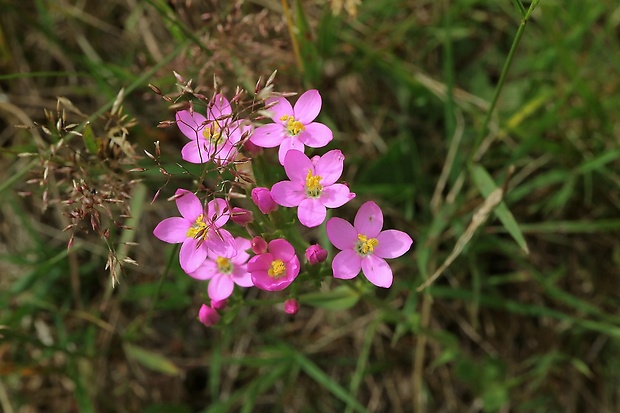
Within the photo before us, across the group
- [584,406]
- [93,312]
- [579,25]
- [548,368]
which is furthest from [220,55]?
[584,406]

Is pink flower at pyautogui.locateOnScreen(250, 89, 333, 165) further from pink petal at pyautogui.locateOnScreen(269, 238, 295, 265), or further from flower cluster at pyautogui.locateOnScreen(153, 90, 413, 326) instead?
pink petal at pyautogui.locateOnScreen(269, 238, 295, 265)

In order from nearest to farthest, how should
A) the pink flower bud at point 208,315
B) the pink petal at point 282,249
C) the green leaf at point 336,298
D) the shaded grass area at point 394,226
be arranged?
the pink petal at point 282,249, the pink flower bud at point 208,315, the green leaf at point 336,298, the shaded grass area at point 394,226

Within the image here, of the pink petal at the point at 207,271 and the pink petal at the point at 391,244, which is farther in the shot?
the pink petal at the point at 207,271

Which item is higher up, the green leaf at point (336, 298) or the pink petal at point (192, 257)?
the pink petal at point (192, 257)

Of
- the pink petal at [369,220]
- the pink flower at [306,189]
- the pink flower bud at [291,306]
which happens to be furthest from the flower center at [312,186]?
the pink flower bud at [291,306]

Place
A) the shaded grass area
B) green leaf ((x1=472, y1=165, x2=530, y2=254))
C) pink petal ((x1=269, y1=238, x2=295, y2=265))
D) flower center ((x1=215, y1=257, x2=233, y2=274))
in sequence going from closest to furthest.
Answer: pink petal ((x1=269, y1=238, x2=295, y2=265)) → flower center ((x1=215, y1=257, x2=233, y2=274)) → green leaf ((x1=472, y1=165, x2=530, y2=254)) → the shaded grass area

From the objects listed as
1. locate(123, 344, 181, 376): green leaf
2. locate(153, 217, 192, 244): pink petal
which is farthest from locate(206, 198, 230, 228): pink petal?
locate(123, 344, 181, 376): green leaf

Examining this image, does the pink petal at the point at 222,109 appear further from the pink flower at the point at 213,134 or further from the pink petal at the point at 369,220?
the pink petal at the point at 369,220

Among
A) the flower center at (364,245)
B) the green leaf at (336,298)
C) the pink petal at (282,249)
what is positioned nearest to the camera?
the pink petal at (282,249)
